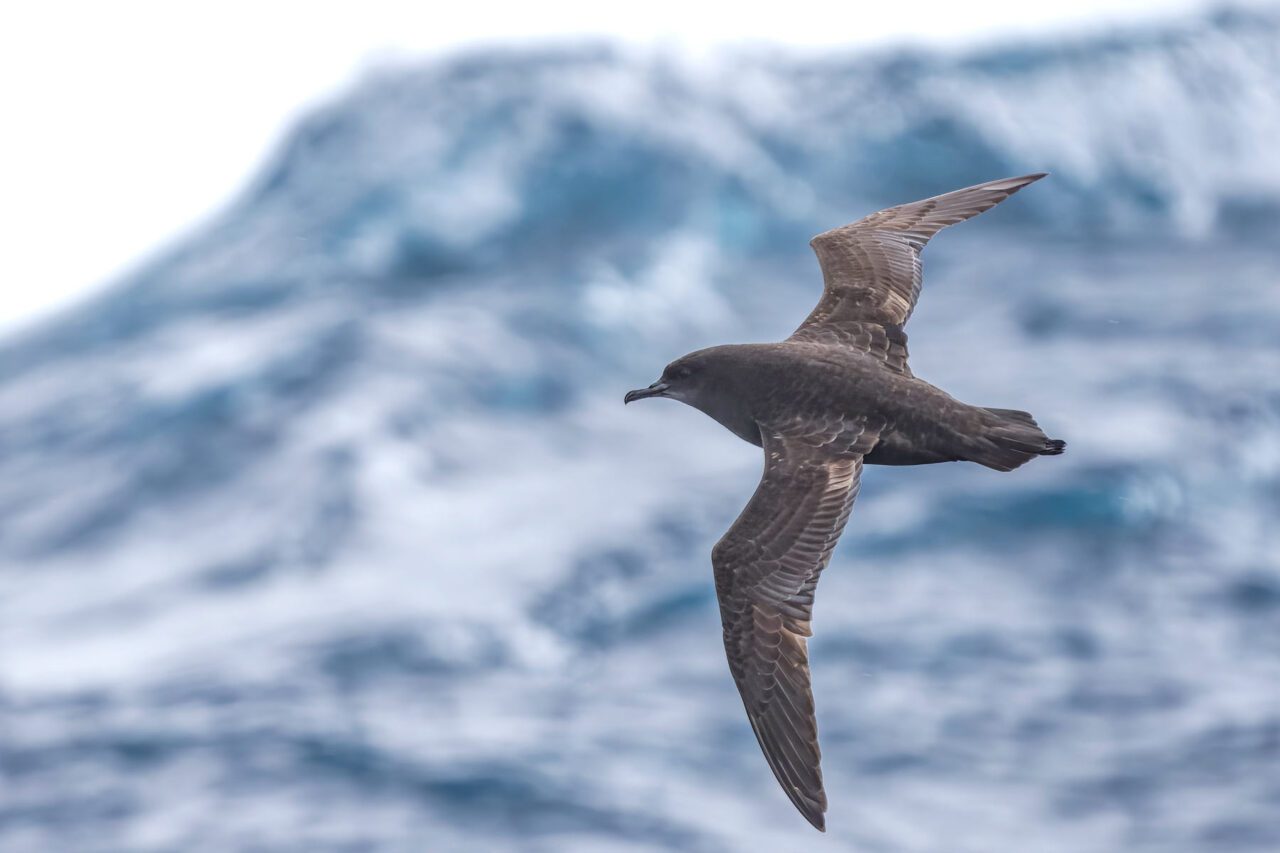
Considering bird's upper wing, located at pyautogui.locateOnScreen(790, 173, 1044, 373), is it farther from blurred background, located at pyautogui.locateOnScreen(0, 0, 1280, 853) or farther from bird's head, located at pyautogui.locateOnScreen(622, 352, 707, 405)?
blurred background, located at pyautogui.locateOnScreen(0, 0, 1280, 853)

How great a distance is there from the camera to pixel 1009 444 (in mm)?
8078

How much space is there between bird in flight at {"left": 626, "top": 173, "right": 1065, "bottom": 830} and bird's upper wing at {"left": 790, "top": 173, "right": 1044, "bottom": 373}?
0.41 m

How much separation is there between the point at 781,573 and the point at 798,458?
63cm

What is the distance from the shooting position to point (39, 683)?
50969 mm

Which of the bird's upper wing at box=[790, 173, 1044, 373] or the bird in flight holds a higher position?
the bird's upper wing at box=[790, 173, 1044, 373]

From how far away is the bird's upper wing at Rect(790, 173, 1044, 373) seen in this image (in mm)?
9594

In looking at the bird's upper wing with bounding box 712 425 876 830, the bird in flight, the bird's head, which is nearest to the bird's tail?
the bird in flight

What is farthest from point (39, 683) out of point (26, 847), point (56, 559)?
point (26, 847)

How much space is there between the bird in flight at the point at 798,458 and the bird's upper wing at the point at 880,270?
1.34 ft

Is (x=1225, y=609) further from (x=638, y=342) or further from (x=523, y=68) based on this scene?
(x=523, y=68)

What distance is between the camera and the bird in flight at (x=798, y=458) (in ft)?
26.0

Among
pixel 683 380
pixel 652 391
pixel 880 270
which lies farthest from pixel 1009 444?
pixel 880 270

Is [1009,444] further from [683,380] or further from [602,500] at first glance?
[602,500]

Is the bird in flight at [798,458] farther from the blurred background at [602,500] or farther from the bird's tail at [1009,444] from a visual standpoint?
the blurred background at [602,500]
